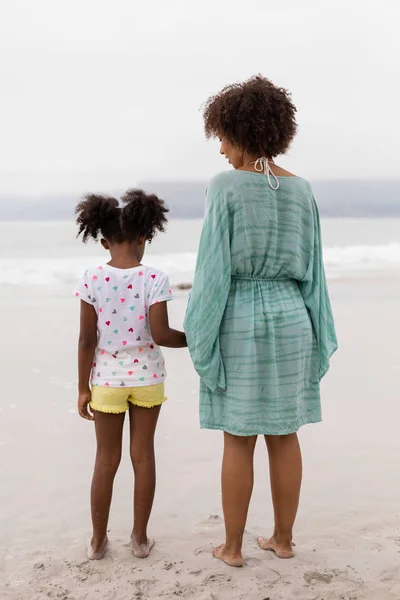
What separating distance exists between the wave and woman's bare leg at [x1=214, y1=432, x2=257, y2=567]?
10227 mm

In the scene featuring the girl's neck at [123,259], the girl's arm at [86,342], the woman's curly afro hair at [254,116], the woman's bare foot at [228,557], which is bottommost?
the woman's bare foot at [228,557]

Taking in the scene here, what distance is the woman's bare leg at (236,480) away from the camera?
2641 millimetres

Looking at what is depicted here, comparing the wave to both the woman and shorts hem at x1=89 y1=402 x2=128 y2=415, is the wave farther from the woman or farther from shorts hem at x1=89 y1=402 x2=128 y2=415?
the woman

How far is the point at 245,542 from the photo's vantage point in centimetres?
290

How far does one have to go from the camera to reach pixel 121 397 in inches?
104

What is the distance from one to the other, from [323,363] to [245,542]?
2.78 feet

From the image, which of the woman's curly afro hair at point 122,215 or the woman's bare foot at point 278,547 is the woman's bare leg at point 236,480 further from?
the woman's curly afro hair at point 122,215

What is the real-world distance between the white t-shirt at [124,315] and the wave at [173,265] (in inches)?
398

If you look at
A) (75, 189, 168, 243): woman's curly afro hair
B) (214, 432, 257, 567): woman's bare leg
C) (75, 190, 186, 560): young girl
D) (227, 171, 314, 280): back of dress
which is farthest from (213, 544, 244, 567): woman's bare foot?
(75, 189, 168, 243): woman's curly afro hair

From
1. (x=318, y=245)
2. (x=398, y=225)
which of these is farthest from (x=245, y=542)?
(x=398, y=225)

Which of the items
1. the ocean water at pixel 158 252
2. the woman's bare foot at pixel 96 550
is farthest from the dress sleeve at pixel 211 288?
the ocean water at pixel 158 252

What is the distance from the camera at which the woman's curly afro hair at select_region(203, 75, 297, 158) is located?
2492mm

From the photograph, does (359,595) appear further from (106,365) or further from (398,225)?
(398,225)

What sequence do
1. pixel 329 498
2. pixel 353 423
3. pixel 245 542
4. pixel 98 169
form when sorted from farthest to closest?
pixel 98 169 → pixel 353 423 → pixel 329 498 → pixel 245 542
